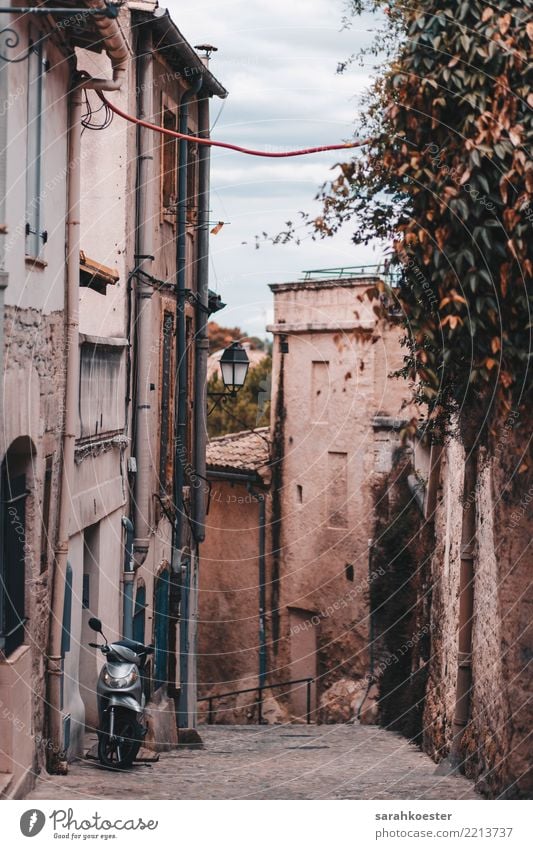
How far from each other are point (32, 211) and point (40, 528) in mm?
2208

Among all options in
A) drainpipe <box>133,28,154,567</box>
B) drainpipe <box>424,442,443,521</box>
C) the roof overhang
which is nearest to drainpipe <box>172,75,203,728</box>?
the roof overhang

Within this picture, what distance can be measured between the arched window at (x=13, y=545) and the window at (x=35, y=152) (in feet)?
4.51

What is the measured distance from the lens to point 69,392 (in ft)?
32.3

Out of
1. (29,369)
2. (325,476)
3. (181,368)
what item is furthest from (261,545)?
(29,369)

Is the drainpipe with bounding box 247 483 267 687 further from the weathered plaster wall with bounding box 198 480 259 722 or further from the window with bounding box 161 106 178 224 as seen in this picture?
the window with bounding box 161 106 178 224

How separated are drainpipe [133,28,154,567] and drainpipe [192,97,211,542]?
308 centimetres

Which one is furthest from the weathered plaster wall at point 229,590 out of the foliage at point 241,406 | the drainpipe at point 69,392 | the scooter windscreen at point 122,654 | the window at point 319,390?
the drainpipe at point 69,392

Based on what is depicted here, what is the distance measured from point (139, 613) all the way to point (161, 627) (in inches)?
72.3

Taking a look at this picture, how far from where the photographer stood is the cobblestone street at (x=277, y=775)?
8.76 metres

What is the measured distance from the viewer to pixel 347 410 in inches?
867

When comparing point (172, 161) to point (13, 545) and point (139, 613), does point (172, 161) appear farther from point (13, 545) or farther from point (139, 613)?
point (13, 545)

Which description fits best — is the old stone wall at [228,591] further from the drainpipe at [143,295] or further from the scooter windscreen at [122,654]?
the scooter windscreen at [122,654]
